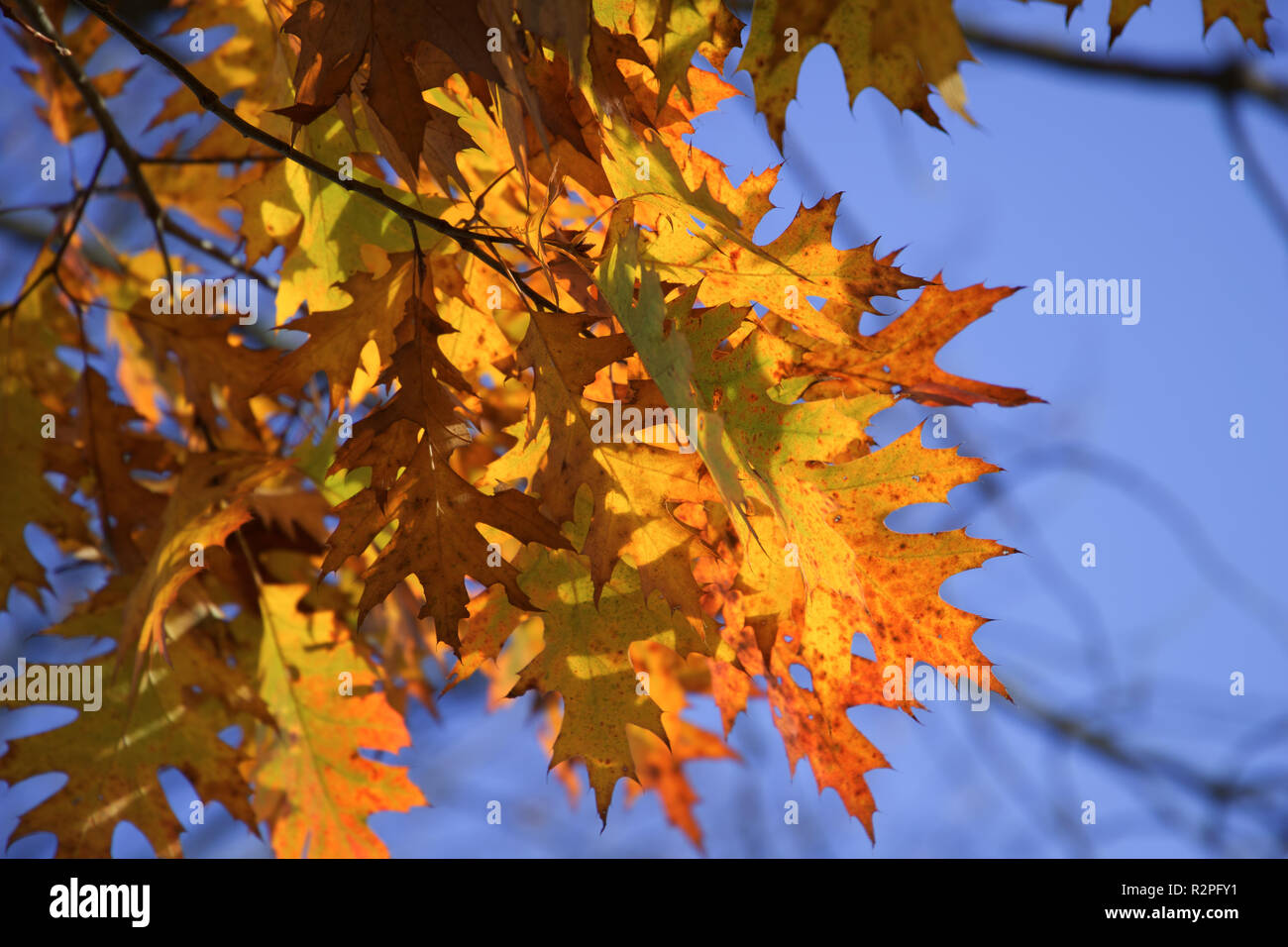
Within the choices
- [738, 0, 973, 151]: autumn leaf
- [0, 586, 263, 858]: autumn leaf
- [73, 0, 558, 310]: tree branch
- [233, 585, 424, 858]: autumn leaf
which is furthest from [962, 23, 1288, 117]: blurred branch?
[0, 586, 263, 858]: autumn leaf

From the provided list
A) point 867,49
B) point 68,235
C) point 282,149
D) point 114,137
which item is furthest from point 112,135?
point 867,49

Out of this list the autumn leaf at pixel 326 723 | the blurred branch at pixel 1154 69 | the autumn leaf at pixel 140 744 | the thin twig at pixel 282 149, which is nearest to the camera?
the thin twig at pixel 282 149

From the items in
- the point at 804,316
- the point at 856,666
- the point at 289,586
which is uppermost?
the point at 804,316

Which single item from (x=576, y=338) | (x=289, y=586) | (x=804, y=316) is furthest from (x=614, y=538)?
(x=289, y=586)

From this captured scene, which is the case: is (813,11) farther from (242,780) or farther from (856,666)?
(242,780)

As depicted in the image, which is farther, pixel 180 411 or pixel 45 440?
pixel 180 411

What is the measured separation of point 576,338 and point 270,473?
0.75m

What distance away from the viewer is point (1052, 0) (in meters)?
1.04

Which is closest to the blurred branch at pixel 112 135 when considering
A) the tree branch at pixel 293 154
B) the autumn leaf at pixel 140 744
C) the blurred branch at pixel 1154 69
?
the tree branch at pixel 293 154

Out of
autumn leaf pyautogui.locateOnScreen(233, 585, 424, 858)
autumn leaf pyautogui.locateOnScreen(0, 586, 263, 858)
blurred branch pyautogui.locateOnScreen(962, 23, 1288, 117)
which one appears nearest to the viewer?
autumn leaf pyautogui.locateOnScreen(0, 586, 263, 858)

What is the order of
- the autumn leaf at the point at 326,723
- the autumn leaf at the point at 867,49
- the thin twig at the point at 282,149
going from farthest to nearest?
the autumn leaf at the point at 326,723, the thin twig at the point at 282,149, the autumn leaf at the point at 867,49

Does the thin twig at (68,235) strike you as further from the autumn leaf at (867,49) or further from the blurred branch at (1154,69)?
the blurred branch at (1154,69)

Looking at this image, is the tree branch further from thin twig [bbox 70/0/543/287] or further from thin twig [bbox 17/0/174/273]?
thin twig [bbox 17/0/174/273]

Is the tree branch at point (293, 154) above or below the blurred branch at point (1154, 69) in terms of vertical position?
below
